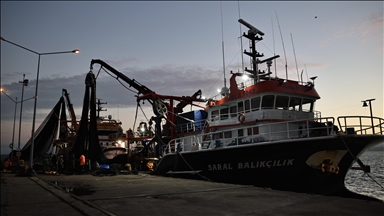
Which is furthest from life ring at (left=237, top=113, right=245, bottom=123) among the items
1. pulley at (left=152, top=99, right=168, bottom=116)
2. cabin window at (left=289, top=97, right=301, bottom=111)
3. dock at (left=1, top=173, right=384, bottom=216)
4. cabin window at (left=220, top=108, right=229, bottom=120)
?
pulley at (left=152, top=99, right=168, bottom=116)

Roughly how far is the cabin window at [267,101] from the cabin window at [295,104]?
3.92ft

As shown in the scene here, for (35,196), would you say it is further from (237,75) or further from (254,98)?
(237,75)

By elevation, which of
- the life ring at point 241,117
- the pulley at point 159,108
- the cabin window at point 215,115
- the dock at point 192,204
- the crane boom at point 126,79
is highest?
the crane boom at point 126,79

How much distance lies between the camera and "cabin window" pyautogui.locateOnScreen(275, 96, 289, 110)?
52.5 feet

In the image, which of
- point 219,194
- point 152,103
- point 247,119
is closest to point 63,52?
→ point 152,103

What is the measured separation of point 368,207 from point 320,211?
1398 mm

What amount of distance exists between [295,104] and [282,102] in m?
0.95

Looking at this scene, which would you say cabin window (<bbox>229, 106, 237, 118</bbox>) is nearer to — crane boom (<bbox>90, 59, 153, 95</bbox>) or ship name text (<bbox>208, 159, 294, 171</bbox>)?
ship name text (<bbox>208, 159, 294, 171</bbox>)

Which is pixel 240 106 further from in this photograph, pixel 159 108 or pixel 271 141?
pixel 159 108

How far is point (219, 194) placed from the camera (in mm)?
10023

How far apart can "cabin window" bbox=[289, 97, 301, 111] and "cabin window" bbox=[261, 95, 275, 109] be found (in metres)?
1.19

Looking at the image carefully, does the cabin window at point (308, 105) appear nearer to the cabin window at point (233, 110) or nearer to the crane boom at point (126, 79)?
the cabin window at point (233, 110)

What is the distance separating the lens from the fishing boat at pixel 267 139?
12.0 meters

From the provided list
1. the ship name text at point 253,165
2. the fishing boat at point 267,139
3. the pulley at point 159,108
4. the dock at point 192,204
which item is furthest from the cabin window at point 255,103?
the pulley at point 159,108
